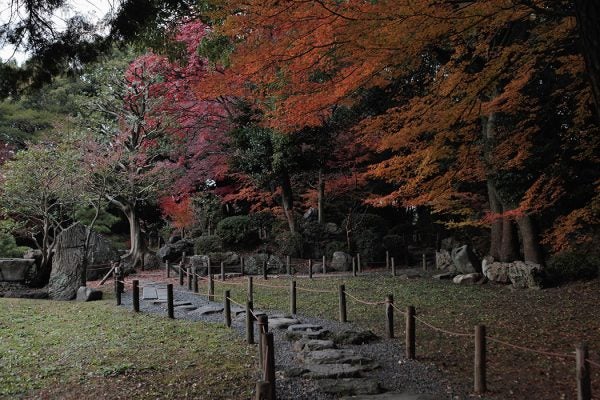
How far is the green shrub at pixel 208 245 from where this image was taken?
65.9ft

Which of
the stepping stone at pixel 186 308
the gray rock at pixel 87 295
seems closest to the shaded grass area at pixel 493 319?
the stepping stone at pixel 186 308

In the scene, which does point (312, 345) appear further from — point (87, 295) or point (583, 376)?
point (87, 295)

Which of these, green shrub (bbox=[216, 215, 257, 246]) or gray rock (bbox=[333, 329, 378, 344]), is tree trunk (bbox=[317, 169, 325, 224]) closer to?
Answer: green shrub (bbox=[216, 215, 257, 246])

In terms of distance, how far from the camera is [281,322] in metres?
8.90

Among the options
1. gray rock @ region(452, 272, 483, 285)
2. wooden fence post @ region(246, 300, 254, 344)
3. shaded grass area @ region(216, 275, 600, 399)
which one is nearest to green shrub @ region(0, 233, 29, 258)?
shaded grass area @ region(216, 275, 600, 399)

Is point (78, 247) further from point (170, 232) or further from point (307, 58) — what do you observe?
point (170, 232)

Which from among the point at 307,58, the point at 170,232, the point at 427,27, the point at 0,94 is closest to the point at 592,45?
the point at 427,27

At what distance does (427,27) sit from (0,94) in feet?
19.2

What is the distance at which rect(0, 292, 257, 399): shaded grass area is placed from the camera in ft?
17.7

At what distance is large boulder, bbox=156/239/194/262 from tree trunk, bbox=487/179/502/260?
13.1m

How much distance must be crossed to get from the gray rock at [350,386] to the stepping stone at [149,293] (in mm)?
8908

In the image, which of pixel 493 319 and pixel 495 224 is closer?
pixel 493 319

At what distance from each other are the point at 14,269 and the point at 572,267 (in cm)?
1710

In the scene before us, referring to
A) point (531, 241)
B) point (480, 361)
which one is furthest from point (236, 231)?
point (480, 361)
